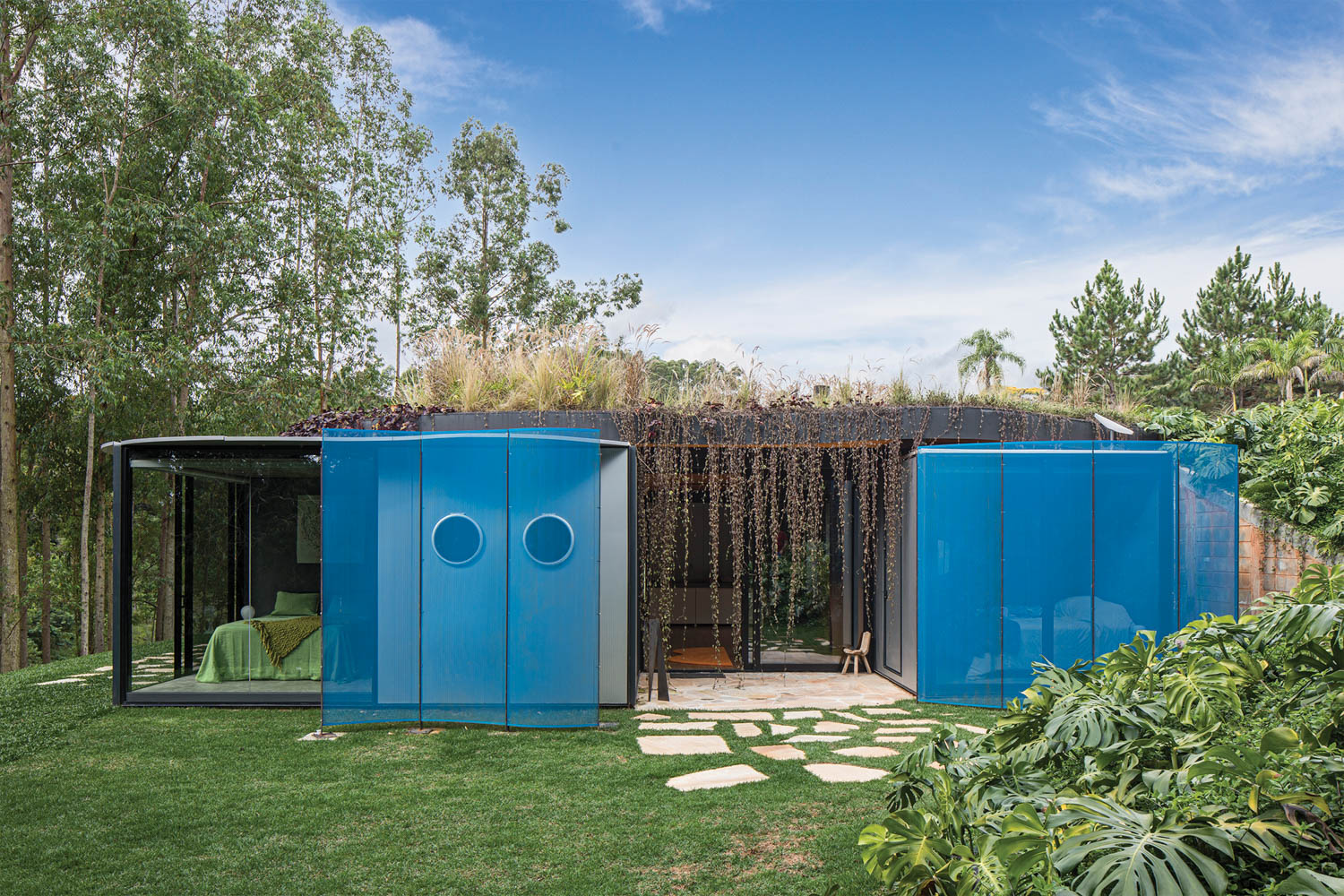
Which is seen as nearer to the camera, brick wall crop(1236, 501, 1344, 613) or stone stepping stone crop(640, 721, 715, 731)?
stone stepping stone crop(640, 721, 715, 731)

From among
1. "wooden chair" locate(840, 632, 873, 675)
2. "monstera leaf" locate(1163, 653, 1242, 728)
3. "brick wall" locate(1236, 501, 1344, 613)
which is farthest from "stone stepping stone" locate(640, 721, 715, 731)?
"brick wall" locate(1236, 501, 1344, 613)

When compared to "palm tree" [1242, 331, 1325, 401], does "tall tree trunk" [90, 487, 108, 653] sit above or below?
below

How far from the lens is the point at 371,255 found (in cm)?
1678

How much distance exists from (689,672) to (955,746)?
7.13 m

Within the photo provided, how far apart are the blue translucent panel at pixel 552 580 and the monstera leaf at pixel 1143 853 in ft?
17.4

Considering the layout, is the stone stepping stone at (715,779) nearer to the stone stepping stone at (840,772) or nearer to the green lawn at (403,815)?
the green lawn at (403,815)

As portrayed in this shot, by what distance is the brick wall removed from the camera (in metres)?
8.94

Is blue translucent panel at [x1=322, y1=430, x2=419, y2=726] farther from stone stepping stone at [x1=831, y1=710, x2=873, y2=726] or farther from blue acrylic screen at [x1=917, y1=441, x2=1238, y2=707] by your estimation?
blue acrylic screen at [x1=917, y1=441, x2=1238, y2=707]

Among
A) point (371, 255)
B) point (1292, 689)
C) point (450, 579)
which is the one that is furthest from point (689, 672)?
point (371, 255)

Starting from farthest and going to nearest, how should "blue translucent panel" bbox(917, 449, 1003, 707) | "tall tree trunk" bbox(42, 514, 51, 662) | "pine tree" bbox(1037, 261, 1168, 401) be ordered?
1. "pine tree" bbox(1037, 261, 1168, 401)
2. "tall tree trunk" bbox(42, 514, 51, 662)
3. "blue translucent panel" bbox(917, 449, 1003, 707)

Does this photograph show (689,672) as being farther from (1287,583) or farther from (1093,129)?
(1093,129)

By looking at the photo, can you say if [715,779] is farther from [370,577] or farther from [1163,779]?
[1163,779]

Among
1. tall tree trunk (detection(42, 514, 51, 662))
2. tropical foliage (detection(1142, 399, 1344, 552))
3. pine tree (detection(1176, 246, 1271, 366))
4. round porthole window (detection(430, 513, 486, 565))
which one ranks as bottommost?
tall tree trunk (detection(42, 514, 51, 662))

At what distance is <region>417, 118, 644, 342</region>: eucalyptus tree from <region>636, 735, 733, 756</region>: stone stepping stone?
56.8ft
